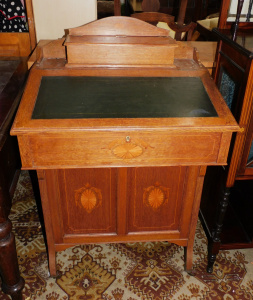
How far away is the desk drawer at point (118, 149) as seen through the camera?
4.63ft

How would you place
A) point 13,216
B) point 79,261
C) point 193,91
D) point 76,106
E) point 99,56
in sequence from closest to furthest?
point 76,106, point 193,91, point 99,56, point 79,261, point 13,216

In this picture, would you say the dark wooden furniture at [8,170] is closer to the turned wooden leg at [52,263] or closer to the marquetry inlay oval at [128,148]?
the turned wooden leg at [52,263]

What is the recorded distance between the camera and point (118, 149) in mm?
1456

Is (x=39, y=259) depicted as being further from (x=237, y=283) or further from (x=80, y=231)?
(x=237, y=283)

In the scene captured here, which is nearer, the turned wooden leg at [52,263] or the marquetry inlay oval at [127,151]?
the marquetry inlay oval at [127,151]

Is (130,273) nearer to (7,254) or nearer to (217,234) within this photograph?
(217,234)

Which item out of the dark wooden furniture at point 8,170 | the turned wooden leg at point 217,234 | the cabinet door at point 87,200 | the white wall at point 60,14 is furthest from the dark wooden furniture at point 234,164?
the dark wooden furniture at point 8,170

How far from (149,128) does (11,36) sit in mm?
1858

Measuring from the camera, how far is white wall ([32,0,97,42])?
233 cm

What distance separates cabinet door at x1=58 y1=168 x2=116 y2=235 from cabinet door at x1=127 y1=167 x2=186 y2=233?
11cm

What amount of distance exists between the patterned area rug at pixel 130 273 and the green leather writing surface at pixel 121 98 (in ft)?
3.99

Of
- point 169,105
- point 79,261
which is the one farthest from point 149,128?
point 79,261

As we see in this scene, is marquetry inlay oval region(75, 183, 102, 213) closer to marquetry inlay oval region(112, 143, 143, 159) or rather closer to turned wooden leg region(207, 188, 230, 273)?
marquetry inlay oval region(112, 143, 143, 159)

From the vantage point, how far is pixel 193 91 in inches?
63.7
